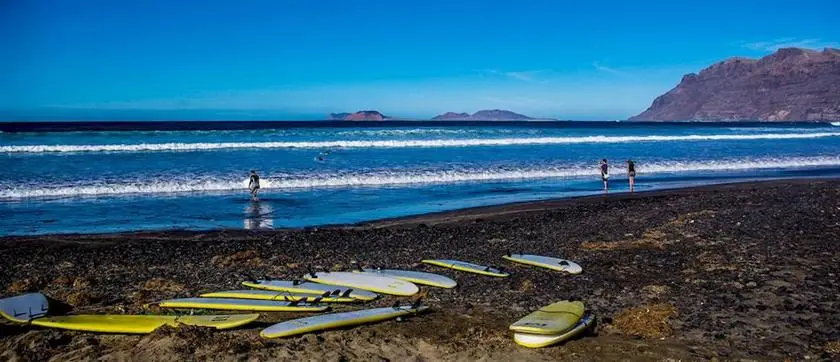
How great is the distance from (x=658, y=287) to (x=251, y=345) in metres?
4.86

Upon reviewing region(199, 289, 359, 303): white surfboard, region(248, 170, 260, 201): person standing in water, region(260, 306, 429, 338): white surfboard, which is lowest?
region(199, 289, 359, 303): white surfboard

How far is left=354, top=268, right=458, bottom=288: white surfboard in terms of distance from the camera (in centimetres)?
804

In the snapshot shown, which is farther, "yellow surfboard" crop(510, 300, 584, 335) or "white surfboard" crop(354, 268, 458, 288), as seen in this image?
"white surfboard" crop(354, 268, 458, 288)

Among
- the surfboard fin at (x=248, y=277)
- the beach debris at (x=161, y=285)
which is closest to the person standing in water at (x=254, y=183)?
the surfboard fin at (x=248, y=277)

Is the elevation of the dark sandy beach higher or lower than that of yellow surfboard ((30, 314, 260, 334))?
lower

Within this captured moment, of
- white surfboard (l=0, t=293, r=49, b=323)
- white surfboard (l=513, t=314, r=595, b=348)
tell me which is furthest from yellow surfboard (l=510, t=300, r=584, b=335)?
white surfboard (l=0, t=293, r=49, b=323)

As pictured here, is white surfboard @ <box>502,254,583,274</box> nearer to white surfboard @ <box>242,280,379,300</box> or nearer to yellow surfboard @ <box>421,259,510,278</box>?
yellow surfboard @ <box>421,259,510,278</box>

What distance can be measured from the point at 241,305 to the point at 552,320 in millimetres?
3393

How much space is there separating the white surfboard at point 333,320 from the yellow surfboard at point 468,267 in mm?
1896

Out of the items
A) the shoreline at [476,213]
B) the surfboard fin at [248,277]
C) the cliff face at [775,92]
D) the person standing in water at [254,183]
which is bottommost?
the shoreline at [476,213]

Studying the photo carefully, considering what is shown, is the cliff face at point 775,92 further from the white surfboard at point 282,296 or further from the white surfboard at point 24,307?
the white surfboard at point 24,307

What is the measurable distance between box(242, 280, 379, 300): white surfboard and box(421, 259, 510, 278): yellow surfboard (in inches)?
68.3

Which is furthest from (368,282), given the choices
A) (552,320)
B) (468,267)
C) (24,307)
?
(24,307)

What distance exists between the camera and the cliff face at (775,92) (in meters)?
139
